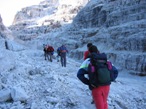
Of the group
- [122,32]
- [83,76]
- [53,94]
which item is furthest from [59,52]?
[83,76]

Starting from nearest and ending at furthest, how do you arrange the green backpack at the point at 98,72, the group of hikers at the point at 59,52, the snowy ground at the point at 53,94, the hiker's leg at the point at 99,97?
the green backpack at the point at 98,72, the hiker's leg at the point at 99,97, the snowy ground at the point at 53,94, the group of hikers at the point at 59,52

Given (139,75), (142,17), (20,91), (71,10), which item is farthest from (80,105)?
(71,10)

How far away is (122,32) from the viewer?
2573 cm

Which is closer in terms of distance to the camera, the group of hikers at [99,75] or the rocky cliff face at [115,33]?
the group of hikers at [99,75]

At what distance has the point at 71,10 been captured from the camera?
9181 centimetres

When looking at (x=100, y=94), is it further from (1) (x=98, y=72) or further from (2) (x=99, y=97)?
(1) (x=98, y=72)

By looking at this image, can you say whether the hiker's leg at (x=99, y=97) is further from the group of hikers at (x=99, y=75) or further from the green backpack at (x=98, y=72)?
the green backpack at (x=98, y=72)

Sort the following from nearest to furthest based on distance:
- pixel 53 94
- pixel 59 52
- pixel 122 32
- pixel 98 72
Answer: pixel 98 72
pixel 53 94
pixel 59 52
pixel 122 32

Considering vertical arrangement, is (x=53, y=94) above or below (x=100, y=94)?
below

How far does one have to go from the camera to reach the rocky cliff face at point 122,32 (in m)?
21.3

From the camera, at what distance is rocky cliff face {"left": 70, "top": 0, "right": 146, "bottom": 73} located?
840 inches

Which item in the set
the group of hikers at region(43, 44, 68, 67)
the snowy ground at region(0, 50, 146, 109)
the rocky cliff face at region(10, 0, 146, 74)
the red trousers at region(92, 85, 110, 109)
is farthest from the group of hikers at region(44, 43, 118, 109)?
the rocky cliff face at region(10, 0, 146, 74)

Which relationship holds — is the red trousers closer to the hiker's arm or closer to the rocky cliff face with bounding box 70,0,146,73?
the hiker's arm

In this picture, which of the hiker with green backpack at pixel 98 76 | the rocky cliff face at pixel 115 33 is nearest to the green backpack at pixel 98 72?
the hiker with green backpack at pixel 98 76
